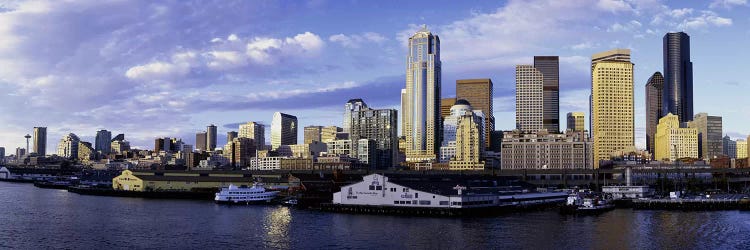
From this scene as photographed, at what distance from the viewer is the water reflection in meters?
65.7

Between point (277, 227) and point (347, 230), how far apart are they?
26.9 feet

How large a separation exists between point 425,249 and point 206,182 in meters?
97.3

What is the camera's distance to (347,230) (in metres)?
76.1

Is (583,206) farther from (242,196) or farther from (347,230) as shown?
(242,196)

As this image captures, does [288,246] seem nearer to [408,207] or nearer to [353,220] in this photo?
[353,220]

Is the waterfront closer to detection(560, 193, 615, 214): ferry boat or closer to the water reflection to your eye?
the water reflection

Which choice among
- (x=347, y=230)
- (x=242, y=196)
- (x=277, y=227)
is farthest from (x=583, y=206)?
(x=242, y=196)

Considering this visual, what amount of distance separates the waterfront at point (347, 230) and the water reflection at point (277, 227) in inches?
3.6

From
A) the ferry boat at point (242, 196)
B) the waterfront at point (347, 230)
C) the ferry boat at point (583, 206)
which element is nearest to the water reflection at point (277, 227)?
the waterfront at point (347, 230)

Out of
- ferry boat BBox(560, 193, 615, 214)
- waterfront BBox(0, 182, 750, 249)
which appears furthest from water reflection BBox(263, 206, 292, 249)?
ferry boat BBox(560, 193, 615, 214)

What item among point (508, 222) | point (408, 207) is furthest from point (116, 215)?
point (508, 222)

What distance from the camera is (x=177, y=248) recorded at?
62.7m

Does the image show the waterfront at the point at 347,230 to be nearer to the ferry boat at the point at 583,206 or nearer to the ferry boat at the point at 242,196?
the ferry boat at the point at 583,206

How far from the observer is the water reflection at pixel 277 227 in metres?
65.7
